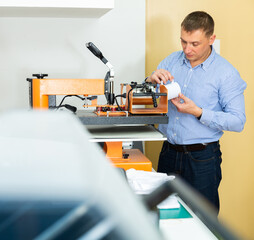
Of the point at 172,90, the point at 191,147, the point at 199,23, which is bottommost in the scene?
the point at 191,147

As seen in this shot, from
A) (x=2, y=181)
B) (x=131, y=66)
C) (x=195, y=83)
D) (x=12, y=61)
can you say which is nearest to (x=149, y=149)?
(x=131, y=66)

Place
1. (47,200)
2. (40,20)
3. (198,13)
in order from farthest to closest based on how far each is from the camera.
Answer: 1. (40,20)
2. (198,13)
3. (47,200)

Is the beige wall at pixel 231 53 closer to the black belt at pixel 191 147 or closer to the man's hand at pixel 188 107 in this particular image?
the black belt at pixel 191 147

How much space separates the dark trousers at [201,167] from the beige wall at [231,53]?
29.3 inches

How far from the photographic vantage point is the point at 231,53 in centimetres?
282

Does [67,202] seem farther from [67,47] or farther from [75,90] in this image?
[67,47]

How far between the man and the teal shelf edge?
2.69 ft

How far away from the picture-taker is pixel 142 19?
2.71m

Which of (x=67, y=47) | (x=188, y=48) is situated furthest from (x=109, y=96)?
(x=67, y=47)

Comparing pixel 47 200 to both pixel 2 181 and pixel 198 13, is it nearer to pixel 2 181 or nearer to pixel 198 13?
pixel 2 181

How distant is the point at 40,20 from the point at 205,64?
126cm

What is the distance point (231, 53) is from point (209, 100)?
37.2 inches

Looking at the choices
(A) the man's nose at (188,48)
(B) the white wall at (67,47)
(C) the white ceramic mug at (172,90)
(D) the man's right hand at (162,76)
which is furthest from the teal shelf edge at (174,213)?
(B) the white wall at (67,47)

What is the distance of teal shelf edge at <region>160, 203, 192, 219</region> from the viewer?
111 centimetres
